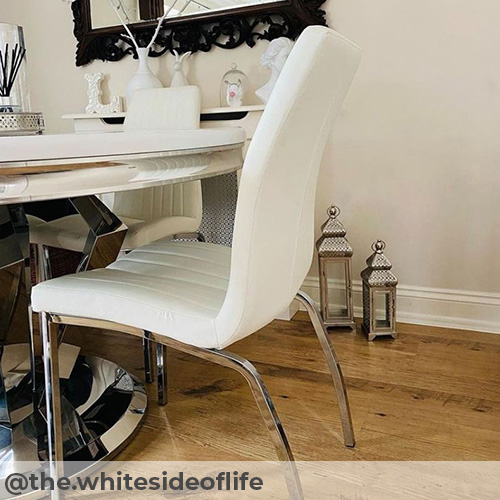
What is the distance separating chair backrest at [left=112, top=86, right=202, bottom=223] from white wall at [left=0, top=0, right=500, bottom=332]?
480 millimetres

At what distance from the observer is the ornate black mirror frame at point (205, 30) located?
2.28m

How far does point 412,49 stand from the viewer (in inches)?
84.6

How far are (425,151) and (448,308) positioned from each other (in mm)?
633

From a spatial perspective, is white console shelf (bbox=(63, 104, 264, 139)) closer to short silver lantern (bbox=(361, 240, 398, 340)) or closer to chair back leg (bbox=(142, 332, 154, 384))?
short silver lantern (bbox=(361, 240, 398, 340))

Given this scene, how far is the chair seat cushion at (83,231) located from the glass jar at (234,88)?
23.8 inches

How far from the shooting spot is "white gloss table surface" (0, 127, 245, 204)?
0.97m

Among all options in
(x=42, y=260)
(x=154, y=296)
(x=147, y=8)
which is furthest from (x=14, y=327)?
(x=147, y=8)

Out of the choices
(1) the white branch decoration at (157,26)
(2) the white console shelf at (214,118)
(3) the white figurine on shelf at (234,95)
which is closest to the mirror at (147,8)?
(1) the white branch decoration at (157,26)

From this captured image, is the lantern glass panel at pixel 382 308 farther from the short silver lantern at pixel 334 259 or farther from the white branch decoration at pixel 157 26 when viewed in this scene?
the white branch decoration at pixel 157 26

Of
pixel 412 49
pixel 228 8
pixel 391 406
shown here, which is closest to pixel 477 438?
pixel 391 406

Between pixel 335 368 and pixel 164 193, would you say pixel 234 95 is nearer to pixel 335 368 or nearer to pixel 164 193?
pixel 164 193

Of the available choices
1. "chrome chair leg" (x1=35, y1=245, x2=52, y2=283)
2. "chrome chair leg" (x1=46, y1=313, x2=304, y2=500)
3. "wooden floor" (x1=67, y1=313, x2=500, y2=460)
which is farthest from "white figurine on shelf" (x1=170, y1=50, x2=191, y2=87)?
"chrome chair leg" (x1=46, y1=313, x2=304, y2=500)

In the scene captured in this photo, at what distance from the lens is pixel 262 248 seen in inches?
40.6

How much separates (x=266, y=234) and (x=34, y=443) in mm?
880
